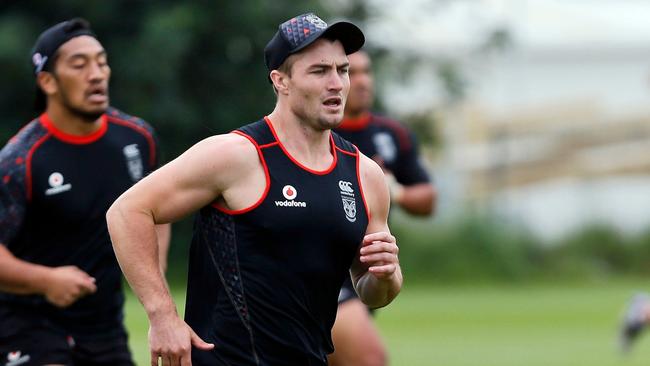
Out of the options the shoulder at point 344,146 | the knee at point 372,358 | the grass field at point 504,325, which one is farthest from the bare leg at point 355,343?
the grass field at point 504,325

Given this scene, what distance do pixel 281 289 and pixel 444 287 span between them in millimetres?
19878

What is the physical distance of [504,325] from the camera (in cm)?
1836

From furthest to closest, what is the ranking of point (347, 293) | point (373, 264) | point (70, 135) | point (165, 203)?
point (347, 293) < point (70, 135) < point (373, 264) < point (165, 203)

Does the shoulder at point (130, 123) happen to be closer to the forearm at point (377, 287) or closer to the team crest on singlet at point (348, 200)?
the forearm at point (377, 287)

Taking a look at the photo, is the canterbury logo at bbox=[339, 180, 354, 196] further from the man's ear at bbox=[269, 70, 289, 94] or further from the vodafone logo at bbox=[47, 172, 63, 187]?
the vodafone logo at bbox=[47, 172, 63, 187]

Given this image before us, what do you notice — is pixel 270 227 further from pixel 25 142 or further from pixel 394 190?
pixel 394 190

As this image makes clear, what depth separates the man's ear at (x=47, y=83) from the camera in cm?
754

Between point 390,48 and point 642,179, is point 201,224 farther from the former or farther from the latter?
point 642,179

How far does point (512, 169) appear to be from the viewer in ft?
102

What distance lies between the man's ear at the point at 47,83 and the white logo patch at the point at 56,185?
22.2 inches

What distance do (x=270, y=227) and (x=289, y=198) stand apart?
0.45 ft

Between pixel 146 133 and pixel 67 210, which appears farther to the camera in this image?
pixel 146 133

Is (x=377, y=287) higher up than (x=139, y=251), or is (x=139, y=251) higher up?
(x=377, y=287)

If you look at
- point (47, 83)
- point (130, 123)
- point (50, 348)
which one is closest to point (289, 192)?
point (50, 348)
